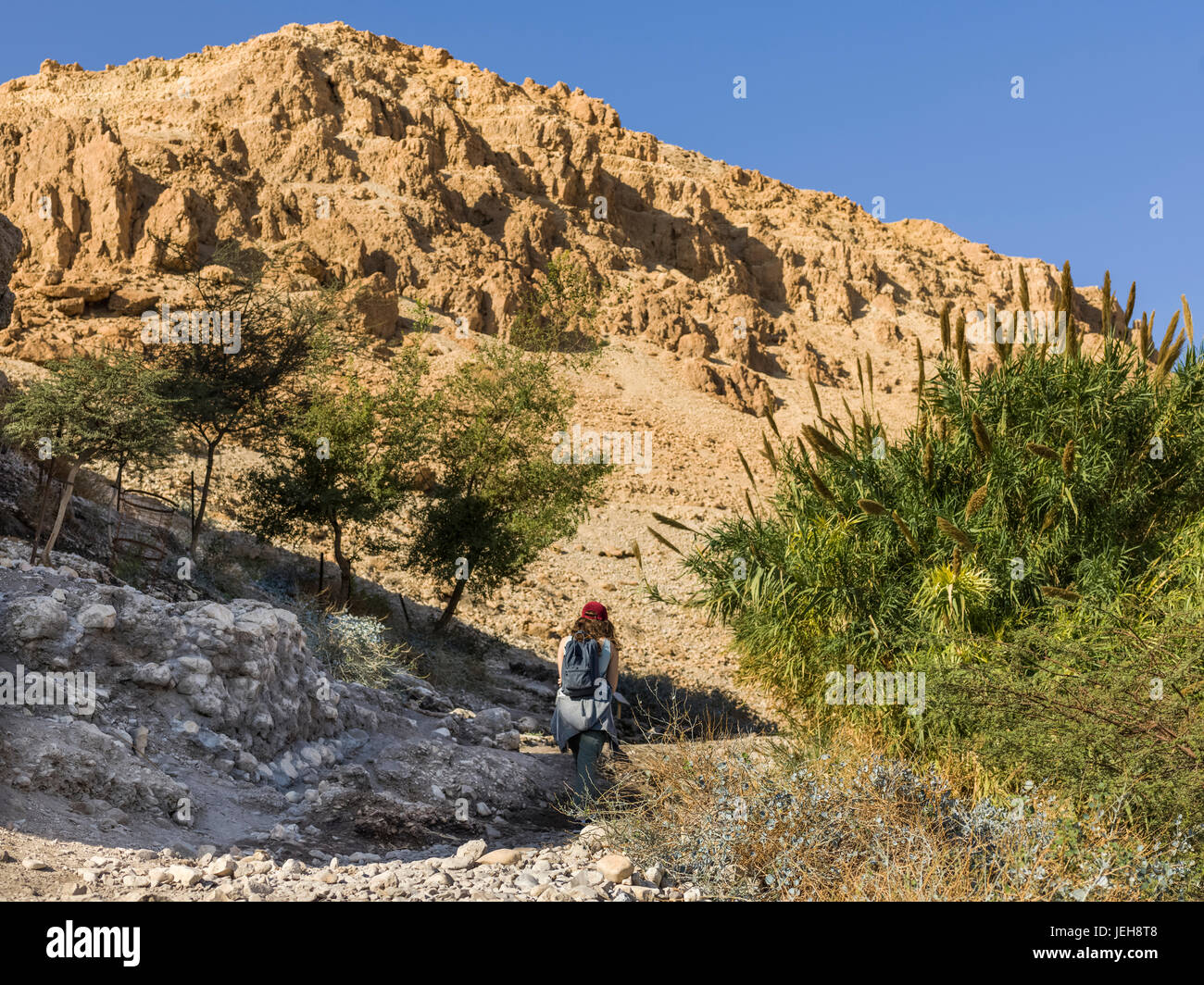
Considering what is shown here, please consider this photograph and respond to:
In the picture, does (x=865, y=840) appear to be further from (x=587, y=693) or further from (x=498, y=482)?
(x=498, y=482)

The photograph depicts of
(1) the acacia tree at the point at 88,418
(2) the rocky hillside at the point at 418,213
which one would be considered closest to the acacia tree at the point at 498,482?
(1) the acacia tree at the point at 88,418

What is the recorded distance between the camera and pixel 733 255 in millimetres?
63375

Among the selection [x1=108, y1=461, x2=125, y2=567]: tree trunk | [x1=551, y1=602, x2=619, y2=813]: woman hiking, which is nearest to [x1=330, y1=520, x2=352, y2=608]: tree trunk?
[x1=108, y1=461, x2=125, y2=567]: tree trunk

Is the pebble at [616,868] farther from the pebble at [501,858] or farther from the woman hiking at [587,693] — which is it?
the woman hiking at [587,693]

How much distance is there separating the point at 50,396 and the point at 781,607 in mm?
7543

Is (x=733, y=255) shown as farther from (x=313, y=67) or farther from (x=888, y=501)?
(x=888, y=501)

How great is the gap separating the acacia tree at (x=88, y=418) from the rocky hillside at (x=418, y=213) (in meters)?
18.2

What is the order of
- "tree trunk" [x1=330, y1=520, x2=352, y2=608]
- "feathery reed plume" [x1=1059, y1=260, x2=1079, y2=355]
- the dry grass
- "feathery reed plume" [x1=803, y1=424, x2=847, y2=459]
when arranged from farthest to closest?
"tree trunk" [x1=330, y1=520, x2=352, y2=608] < "feathery reed plume" [x1=803, y1=424, x2=847, y2=459] < "feathery reed plume" [x1=1059, y1=260, x2=1079, y2=355] < the dry grass

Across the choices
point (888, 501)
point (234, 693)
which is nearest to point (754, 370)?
point (888, 501)

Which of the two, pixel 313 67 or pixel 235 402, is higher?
pixel 313 67

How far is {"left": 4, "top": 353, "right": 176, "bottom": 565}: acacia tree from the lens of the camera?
9.41 m

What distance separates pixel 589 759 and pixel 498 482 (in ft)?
30.3

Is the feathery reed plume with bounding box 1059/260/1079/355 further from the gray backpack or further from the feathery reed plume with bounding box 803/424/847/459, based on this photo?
the gray backpack

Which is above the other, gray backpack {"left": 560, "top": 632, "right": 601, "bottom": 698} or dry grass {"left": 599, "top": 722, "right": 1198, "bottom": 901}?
gray backpack {"left": 560, "top": 632, "right": 601, "bottom": 698}
